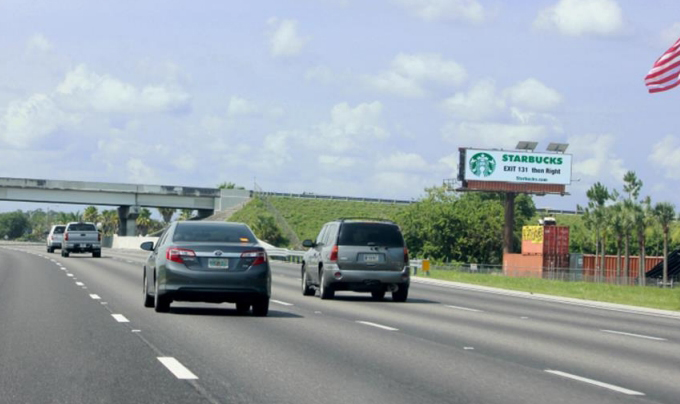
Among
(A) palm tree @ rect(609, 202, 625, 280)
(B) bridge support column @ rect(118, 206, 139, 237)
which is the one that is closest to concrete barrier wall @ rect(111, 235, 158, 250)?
(B) bridge support column @ rect(118, 206, 139, 237)

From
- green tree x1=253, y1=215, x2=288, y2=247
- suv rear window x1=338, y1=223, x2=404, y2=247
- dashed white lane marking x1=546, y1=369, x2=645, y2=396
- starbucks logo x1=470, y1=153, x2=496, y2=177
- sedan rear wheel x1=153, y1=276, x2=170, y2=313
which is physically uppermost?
starbucks logo x1=470, y1=153, x2=496, y2=177

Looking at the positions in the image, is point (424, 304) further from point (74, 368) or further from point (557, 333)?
point (74, 368)

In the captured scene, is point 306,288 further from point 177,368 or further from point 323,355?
point 177,368

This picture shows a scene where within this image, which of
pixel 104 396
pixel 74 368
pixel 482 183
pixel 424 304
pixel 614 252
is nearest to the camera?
pixel 104 396

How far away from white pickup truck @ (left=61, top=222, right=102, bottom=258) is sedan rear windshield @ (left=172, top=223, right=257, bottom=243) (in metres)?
43.6

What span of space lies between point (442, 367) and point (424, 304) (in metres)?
14.3

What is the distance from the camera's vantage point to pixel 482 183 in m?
96.2

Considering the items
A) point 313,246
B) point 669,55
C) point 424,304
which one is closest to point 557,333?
point 424,304

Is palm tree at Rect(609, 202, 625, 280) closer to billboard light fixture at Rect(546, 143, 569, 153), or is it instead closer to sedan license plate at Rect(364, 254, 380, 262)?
billboard light fixture at Rect(546, 143, 569, 153)

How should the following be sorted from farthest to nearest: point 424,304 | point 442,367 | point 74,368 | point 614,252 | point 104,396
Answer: point 614,252
point 424,304
point 442,367
point 74,368
point 104,396

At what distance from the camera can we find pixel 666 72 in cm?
3105

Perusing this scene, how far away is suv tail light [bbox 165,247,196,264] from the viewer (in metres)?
19.6

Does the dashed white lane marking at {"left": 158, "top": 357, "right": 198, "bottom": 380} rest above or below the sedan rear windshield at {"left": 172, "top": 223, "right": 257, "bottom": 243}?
below

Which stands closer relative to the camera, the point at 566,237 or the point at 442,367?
the point at 442,367
